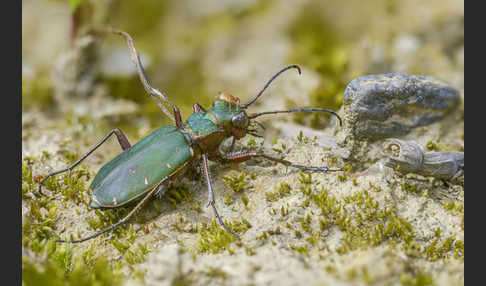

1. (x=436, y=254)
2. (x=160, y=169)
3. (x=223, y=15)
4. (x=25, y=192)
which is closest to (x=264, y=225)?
(x=160, y=169)

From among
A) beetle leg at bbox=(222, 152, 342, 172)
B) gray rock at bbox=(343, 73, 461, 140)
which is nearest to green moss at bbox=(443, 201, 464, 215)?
gray rock at bbox=(343, 73, 461, 140)

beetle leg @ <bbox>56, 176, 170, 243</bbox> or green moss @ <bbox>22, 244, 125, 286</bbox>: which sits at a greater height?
beetle leg @ <bbox>56, 176, 170, 243</bbox>

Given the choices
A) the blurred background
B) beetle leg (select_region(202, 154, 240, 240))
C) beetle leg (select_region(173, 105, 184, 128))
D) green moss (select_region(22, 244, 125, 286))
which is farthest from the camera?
the blurred background

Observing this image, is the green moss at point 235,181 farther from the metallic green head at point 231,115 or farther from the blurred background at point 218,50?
the blurred background at point 218,50

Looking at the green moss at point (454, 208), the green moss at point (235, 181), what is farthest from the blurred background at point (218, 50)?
the green moss at point (454, 208)

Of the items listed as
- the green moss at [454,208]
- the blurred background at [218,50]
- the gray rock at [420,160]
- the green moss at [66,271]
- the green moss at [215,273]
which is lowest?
the green moss at [215,273]

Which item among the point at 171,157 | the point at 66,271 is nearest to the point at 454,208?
the point at 171,157

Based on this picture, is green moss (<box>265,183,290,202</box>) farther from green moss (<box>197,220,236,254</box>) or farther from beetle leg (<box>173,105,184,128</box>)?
beetle leg (<box>173,105,184,128</box>)
